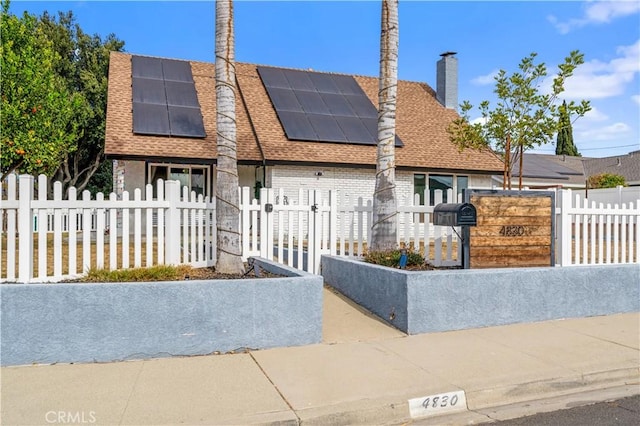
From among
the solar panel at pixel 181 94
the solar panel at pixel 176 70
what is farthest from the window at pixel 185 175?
the solar panel at pixel 176 70

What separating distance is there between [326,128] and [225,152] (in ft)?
31.3

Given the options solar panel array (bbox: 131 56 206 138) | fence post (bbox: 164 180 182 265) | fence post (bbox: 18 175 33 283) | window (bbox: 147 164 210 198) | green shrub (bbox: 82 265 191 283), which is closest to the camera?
fence post (bbox: 18 175 33 283)

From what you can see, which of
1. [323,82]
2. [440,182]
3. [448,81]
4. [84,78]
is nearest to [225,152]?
[440,182]

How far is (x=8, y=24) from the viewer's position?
15.4m

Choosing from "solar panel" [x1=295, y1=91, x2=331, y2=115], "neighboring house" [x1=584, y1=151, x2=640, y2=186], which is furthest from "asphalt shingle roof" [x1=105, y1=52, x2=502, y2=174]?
"neighboring house" [x1=584, y1=151, x2=640, y2=186]

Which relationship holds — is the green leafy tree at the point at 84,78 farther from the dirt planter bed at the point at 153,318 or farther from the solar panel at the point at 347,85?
the dirt planter bed at the point at 153,318

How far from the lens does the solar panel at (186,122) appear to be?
14.3 metres

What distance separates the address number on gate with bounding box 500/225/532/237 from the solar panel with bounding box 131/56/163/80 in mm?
13098

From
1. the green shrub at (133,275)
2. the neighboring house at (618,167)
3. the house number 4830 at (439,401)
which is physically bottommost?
the house number 4830 at (439,401)

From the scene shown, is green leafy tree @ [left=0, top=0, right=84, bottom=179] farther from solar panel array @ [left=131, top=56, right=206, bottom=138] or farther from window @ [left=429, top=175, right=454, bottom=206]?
window @ [left=429, top=175, right=454, bottom=206]

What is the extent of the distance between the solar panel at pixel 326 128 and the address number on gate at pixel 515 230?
8813 millimetres

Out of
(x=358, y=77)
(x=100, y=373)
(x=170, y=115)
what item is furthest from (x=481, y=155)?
(x=100, y=373)

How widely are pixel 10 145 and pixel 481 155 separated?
15.1 m

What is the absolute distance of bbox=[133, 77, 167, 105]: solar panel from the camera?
50.0 ft
